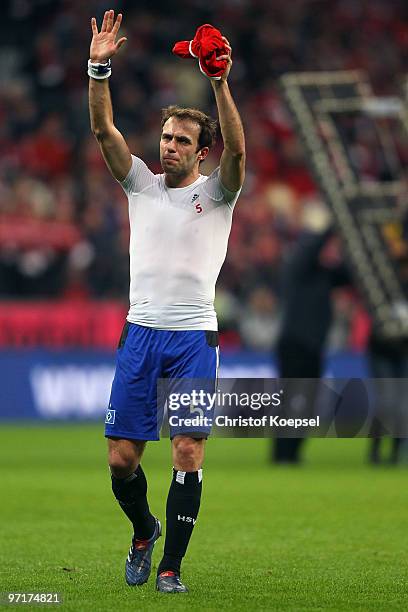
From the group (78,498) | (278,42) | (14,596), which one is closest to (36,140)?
(278,42)

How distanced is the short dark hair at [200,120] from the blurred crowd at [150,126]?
44.6 ft

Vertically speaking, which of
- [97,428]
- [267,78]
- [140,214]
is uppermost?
[267,78]

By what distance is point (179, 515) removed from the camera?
22.3ft

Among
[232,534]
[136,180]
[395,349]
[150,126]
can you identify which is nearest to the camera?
[136,180]

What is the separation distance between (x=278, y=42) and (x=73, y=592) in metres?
22.5

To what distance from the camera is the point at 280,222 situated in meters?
23.3

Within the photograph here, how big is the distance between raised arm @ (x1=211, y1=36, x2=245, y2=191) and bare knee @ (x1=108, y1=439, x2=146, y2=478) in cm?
141

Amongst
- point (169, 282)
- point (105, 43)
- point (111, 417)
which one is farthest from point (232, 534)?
point (105, 43)

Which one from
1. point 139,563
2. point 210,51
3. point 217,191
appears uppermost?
point 210,51

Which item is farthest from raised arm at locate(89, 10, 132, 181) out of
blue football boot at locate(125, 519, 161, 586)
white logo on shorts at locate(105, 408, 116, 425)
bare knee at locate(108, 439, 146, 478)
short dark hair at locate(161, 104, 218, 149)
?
blue football boot at locate(125, 519, 161, 586)

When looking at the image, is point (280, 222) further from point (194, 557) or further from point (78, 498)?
point (194, 557)

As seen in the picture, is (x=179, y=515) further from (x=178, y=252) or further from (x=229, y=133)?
(x=229, y=133)

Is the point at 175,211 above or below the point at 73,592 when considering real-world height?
above

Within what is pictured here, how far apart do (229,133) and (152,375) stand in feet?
4.19
